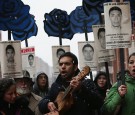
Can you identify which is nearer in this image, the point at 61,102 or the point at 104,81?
the point at 61,102

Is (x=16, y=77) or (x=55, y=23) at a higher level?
(x=55, y=23)

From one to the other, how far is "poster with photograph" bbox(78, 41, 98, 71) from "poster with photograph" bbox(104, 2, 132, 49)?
3.89m

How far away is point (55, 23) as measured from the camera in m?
10.2

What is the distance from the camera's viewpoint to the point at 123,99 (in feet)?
13.7

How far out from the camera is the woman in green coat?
Answer: 416cm

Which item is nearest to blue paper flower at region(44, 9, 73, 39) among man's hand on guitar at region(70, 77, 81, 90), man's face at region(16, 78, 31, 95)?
man's face at region(16, 78, 31, 95)

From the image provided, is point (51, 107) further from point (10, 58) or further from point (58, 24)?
point (58, 24)

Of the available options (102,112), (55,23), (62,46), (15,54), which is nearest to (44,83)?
(15,54)

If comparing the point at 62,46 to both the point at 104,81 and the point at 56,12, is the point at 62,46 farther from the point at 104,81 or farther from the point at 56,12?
the point at 104,81

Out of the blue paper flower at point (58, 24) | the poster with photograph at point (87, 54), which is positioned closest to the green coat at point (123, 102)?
the poster with photograph at point (87, 54)

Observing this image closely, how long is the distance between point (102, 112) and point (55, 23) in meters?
6.20

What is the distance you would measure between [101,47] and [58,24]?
269cm

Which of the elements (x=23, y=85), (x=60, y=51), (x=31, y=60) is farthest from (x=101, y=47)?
(x=31, y=60)

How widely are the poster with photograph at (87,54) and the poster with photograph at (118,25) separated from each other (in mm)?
3888
